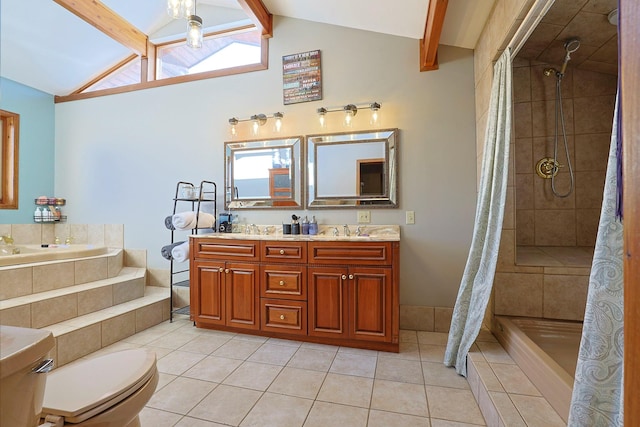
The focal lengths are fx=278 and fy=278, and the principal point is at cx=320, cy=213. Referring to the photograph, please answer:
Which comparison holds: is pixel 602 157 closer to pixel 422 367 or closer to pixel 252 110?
pixel 422 367

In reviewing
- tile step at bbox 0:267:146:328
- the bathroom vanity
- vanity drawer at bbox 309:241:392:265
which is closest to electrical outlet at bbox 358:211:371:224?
the bathroom vanity

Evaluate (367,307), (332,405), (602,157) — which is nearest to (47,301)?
(332,405)

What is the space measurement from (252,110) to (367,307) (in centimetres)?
225

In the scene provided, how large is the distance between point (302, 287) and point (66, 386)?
1.44 metres

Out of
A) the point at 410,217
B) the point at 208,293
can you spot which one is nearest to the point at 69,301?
the point at 208,293

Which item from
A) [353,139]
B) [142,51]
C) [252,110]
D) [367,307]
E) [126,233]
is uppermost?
[142,51]

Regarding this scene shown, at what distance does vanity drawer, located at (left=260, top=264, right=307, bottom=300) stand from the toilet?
43.1 inches

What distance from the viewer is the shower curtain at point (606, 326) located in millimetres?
712

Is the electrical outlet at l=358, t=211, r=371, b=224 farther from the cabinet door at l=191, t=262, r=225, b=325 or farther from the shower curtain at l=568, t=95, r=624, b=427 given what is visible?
the shower curtain at l=568, t=95, r=624, b=427

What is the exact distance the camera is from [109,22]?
2.96m

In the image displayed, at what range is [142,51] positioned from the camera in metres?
3.31

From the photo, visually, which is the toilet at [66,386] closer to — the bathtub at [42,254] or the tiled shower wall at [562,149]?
the bathtub at [42,254]

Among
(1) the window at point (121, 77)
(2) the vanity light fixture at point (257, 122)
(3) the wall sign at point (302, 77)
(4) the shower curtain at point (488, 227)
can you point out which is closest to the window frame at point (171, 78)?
(1) the window at point (121, 77)

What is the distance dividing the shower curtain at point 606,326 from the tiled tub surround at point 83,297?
289 cm
